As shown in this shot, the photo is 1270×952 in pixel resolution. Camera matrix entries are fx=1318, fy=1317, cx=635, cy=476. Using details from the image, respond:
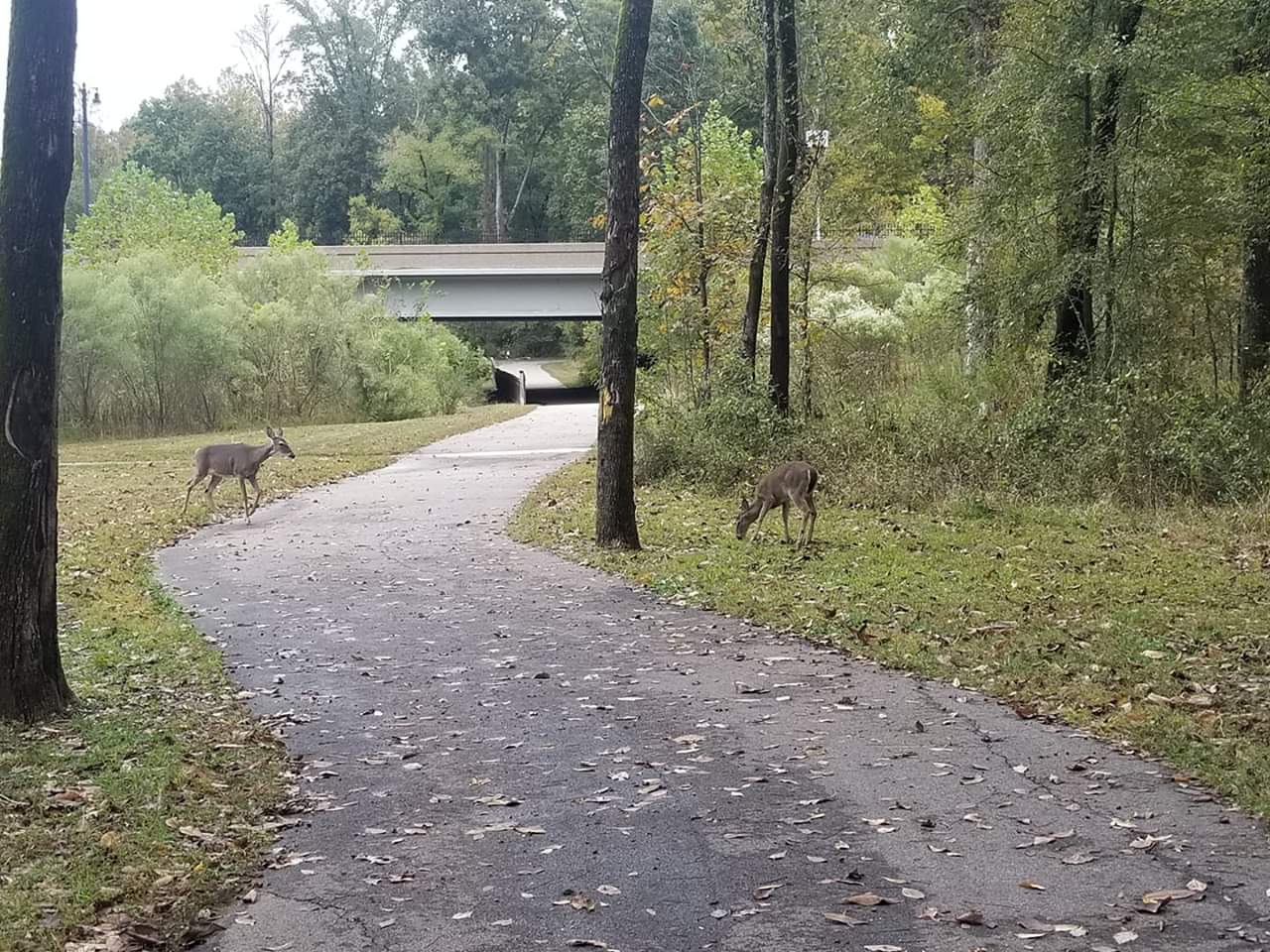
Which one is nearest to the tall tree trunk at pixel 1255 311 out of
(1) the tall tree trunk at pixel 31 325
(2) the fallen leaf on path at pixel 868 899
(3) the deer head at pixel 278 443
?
(3) the deer head at pixel 278 443

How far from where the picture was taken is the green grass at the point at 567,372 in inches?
2957

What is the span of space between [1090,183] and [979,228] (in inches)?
95.7

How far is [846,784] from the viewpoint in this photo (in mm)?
7000

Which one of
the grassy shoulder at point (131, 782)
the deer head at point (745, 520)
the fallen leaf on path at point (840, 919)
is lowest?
the fallen leaf on path at point (840, 919)

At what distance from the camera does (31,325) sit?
7.90 metres

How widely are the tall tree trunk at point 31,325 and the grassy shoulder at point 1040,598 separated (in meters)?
5.86

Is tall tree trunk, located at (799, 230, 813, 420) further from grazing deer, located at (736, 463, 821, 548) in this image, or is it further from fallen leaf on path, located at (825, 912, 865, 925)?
fallen leaf on path, located at (825, 912, 865, 925)

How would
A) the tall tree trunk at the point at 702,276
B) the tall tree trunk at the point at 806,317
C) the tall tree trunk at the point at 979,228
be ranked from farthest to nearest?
the tall tree trunk at the point at 806,317, the tall tree trunk at the point at 702,276, the tall tree trunk at the point at 979,228

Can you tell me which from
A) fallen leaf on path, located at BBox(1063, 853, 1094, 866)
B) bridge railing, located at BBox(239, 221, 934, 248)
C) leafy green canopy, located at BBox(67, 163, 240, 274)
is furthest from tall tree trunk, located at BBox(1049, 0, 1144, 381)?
bridge railing, located at BBox(239, 221, 934, 248)

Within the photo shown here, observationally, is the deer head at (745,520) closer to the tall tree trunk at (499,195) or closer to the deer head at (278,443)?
the deer head at (278,443)

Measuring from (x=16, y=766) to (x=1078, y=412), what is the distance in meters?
15.4

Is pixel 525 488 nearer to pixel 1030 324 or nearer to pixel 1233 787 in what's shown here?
pixel 1030 324

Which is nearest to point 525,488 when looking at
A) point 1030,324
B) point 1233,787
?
point 1030,324

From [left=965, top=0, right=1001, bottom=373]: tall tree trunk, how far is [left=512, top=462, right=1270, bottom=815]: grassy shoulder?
16.6ft
